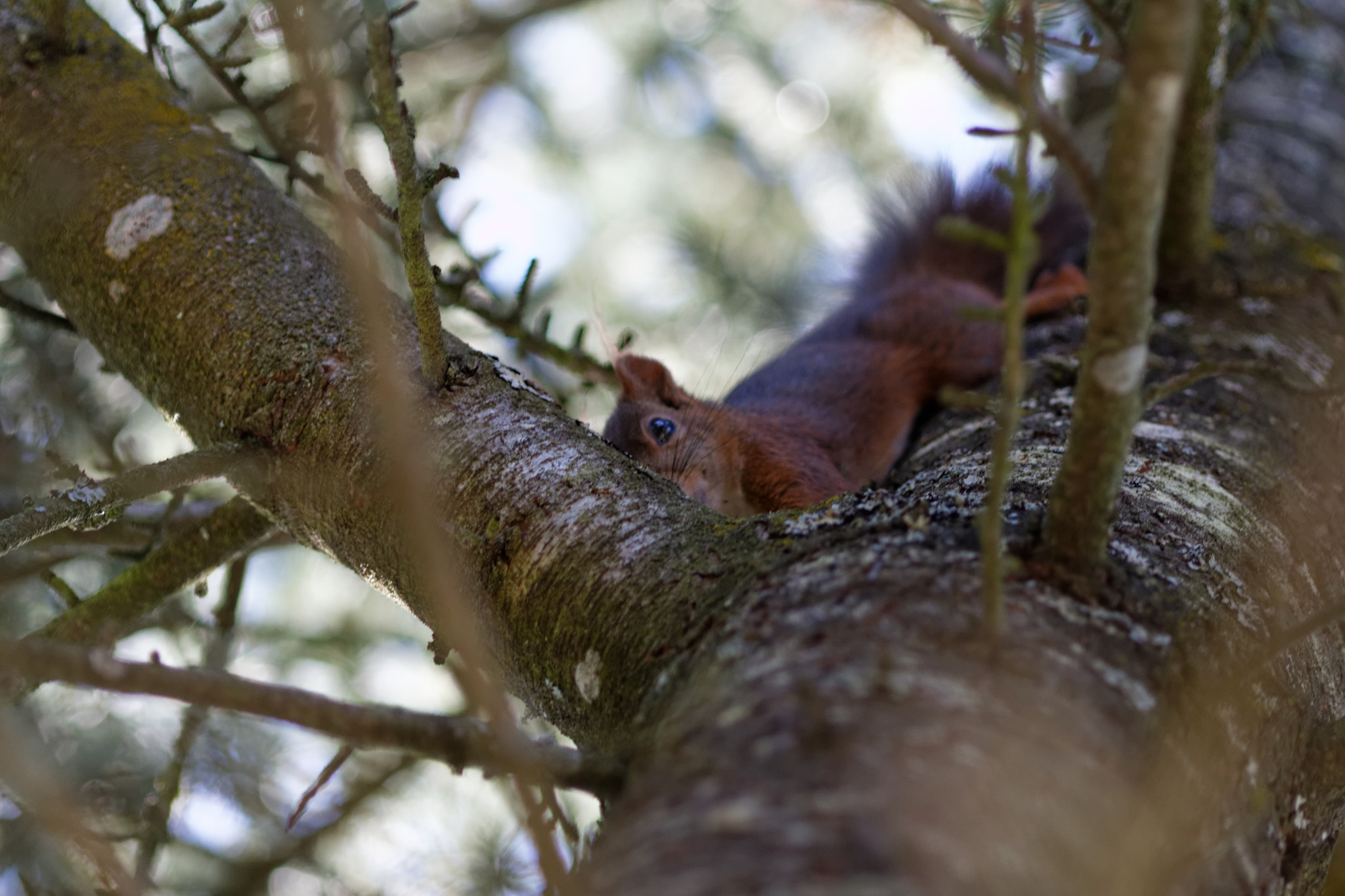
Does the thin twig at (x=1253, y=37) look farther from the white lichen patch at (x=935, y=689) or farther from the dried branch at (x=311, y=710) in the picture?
the dried branch at (x=311, y=710)

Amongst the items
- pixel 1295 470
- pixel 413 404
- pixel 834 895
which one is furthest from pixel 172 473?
pixel 1295 470

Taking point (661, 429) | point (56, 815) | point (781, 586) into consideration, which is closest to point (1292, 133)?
point (661, 429)

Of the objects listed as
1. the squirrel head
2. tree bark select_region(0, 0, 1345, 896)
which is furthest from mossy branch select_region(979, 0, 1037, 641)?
the squirrel head

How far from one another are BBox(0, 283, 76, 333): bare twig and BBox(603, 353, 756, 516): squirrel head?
1217 mm

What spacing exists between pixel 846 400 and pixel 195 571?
6.24ft

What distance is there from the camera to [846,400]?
3.11m

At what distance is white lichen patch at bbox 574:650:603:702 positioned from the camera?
1186mm

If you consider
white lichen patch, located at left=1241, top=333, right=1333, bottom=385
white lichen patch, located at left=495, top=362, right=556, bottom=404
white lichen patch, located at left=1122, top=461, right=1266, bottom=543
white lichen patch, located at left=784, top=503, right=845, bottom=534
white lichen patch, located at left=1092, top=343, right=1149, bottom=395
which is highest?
white lichen patch, located at left=1241, top=333, right=1333, bottom=385

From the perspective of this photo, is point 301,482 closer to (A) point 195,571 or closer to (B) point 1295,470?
(A) point 195,571

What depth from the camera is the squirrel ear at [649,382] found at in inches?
113

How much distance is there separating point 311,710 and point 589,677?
0.38 meters

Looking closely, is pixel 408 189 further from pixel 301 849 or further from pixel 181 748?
pixel 301 849

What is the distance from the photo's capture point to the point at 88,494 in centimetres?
128

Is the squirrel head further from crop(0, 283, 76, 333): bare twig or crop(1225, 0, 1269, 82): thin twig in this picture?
crop(1225, 0, 1269, 82): thin twig
